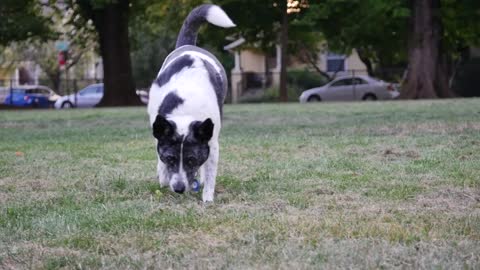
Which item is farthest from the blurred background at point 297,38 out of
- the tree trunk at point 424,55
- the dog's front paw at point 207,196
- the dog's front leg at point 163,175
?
the dog's front paw at point 207,196

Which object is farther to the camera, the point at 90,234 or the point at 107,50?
the point at 107,50

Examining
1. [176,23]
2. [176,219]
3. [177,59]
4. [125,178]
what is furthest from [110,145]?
[176,23]

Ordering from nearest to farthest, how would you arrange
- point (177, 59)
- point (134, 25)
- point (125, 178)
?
point (177, 59) < point (125, 178) < point (134, 25)

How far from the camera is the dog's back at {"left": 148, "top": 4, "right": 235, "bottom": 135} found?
5914 millimetres

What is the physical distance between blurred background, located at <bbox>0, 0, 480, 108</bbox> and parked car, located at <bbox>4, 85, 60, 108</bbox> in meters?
0.07

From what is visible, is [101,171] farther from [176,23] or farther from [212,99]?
[176,23]

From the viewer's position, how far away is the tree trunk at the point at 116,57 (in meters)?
34.4

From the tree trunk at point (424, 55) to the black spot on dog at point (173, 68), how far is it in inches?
1039

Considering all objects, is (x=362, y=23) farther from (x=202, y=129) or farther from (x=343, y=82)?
(x=202, y=129)

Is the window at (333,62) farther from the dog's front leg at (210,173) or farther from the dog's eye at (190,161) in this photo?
the dog's eye at (190,161)

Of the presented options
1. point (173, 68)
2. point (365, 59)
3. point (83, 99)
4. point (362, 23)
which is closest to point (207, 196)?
point (173, 68)

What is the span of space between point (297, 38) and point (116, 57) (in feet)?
40.0

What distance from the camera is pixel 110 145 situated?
36.9 feet

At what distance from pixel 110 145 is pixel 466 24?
29113 mm
